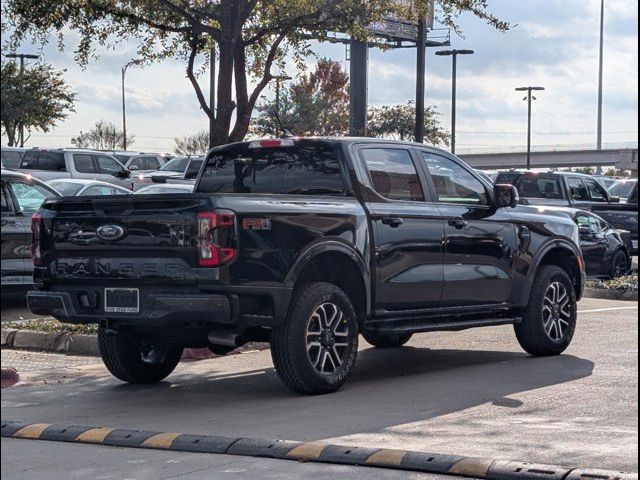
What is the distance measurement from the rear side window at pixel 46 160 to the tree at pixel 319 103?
20.6 m

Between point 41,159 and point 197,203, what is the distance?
23509 millimetres

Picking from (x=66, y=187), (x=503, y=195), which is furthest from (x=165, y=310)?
(x=66, y=187)

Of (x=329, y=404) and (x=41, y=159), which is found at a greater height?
(x=41, y=159)

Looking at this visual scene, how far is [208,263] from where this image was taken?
8.28 m

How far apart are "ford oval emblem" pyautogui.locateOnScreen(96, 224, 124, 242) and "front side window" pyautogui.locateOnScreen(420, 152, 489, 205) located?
118 inches

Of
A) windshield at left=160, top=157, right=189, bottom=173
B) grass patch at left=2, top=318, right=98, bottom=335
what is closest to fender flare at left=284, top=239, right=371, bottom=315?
grass patch at left=2, top=318, right=98, bottom=335

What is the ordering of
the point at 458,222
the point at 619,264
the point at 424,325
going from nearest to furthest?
the point at 424,325, the point at 458,222, the point at 619,264

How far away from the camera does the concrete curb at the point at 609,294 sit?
1877cm

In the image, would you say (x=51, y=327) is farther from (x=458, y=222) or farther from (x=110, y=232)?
(x=458, y=222)

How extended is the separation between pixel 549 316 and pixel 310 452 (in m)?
5.09

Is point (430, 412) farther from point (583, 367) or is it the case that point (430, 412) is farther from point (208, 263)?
point (583, 367)

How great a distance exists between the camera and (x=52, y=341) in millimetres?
11961

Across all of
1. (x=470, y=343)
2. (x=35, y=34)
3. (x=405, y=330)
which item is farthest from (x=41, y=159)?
(x=405, y=330)

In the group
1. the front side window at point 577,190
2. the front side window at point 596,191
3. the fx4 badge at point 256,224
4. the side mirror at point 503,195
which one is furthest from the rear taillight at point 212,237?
the front side window at point 596,191
